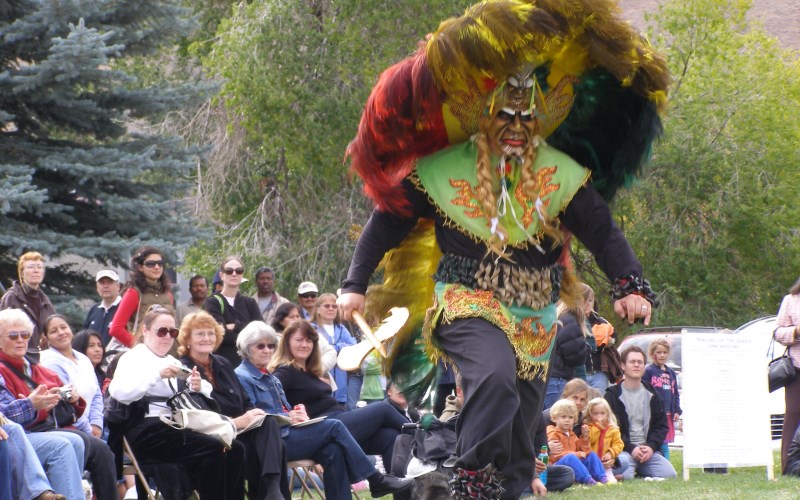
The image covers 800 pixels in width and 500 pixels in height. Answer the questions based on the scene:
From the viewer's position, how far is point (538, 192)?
5668 mm

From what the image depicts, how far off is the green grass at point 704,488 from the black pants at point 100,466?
3.04 m

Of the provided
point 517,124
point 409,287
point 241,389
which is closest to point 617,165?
point 517,124

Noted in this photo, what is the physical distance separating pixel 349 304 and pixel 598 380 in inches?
237

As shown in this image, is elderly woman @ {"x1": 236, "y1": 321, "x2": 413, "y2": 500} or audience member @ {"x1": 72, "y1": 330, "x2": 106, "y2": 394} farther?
audience member @ {"x1": 72, "y1": 330, "x2": 106, "y2": 394}

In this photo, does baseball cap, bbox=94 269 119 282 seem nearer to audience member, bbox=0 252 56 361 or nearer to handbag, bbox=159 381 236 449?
audience member, bbox=0 252 56 361

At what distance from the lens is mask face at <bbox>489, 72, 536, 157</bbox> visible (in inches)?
224

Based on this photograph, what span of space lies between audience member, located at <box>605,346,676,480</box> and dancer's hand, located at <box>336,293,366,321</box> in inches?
211

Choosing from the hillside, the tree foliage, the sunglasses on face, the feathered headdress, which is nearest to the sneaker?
the sunglasses on face

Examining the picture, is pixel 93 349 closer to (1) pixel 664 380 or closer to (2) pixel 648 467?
(2) pixel 648 467

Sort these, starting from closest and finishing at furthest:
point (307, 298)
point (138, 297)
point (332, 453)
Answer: point (332, 453)
point (138, 297)
point (307, 298)

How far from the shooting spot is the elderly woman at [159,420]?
755cm

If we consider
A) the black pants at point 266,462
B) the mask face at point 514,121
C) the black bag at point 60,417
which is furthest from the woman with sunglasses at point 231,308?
the mask face at point 514,121

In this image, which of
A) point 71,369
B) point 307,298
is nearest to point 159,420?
point 71,369

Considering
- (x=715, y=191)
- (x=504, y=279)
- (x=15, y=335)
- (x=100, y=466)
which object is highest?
(x=715, y=191)
